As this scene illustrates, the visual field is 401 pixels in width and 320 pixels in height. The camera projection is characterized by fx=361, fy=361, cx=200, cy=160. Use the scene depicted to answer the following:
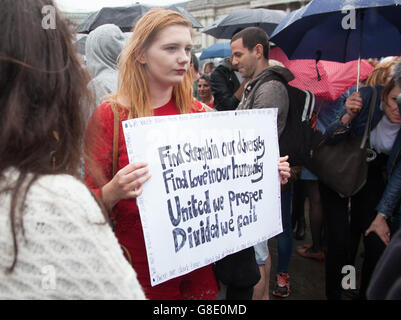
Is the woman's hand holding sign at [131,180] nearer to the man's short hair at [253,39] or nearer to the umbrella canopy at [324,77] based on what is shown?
the man's short hair at [253,39]

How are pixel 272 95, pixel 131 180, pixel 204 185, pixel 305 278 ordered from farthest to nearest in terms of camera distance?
pixel 305 278
pixel 272 95
pixel 204 185
pixel 131 180

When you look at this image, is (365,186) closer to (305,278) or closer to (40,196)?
(305,278)

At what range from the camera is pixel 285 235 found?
10.4 ft

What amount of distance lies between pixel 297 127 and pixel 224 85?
229 centimetres

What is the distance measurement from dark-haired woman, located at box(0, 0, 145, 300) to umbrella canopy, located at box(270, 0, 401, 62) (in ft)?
8.15

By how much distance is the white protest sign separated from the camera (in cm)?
138

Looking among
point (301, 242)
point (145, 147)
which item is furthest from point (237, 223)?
point (301, 242)

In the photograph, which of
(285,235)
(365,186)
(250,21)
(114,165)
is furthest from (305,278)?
(250,21)

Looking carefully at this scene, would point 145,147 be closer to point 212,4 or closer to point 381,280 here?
point 381,280

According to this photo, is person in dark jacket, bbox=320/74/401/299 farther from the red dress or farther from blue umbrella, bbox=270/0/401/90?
the red dress

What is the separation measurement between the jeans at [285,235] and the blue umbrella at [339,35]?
1282 millimetres

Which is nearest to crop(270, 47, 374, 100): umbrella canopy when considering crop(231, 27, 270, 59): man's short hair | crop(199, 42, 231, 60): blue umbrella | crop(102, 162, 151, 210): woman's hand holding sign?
Answer: crop(231, 27, 270, 59): man's short hair

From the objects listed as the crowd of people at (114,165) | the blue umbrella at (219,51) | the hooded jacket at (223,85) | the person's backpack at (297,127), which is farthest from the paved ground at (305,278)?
the blue umbrella at (219,51)

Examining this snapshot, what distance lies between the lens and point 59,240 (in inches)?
27.2
